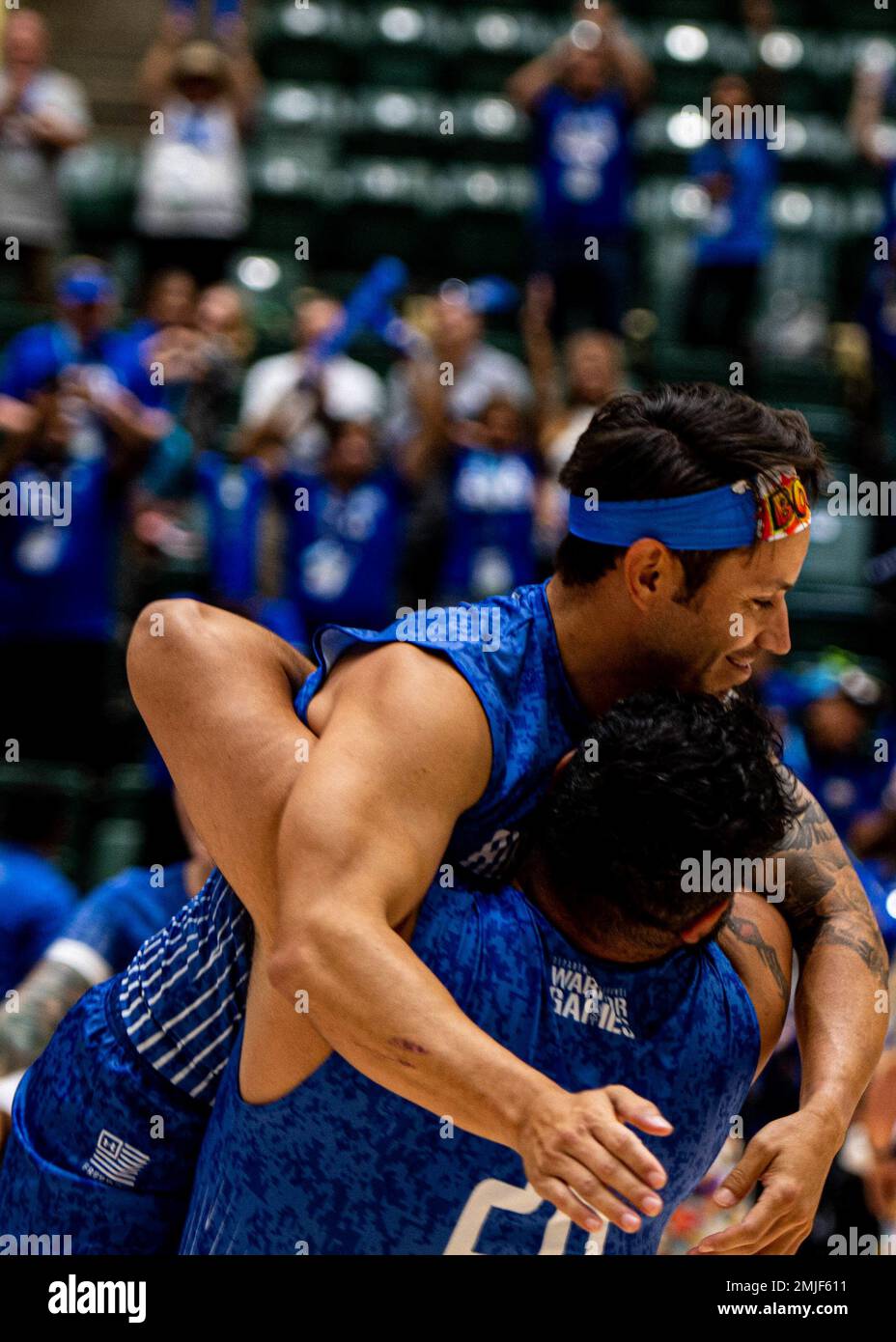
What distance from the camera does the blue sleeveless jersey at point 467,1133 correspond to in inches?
81.4

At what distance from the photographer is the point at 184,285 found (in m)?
7.57

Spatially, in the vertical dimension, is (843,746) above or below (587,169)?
below

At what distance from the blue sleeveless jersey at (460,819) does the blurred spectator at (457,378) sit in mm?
5062

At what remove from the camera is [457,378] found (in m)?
7.67

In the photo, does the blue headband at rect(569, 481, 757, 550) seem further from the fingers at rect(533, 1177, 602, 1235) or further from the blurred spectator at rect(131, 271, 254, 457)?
the blurred spectator at rect(131, 271, 254, 457)

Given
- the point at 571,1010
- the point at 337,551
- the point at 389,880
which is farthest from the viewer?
the point at 337,551

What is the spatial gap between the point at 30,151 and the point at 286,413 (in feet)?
6.66

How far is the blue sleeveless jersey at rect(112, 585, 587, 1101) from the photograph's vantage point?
2.12 m

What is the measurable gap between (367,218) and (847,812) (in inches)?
196

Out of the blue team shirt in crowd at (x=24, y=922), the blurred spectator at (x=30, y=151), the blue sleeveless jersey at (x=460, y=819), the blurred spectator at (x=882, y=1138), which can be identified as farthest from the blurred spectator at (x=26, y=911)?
the blurred spectator at (x=30, y=151)

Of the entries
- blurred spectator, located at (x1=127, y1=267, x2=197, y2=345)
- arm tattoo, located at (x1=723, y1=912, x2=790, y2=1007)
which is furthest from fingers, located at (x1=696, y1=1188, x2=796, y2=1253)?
blurred spectator, located at (x1=127, y1=267, x2=197, y2=345)

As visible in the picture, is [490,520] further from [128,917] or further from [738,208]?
[128,917]

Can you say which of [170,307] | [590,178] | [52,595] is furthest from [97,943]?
[590,178]

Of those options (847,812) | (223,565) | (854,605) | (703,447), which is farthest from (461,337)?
(703,447)
